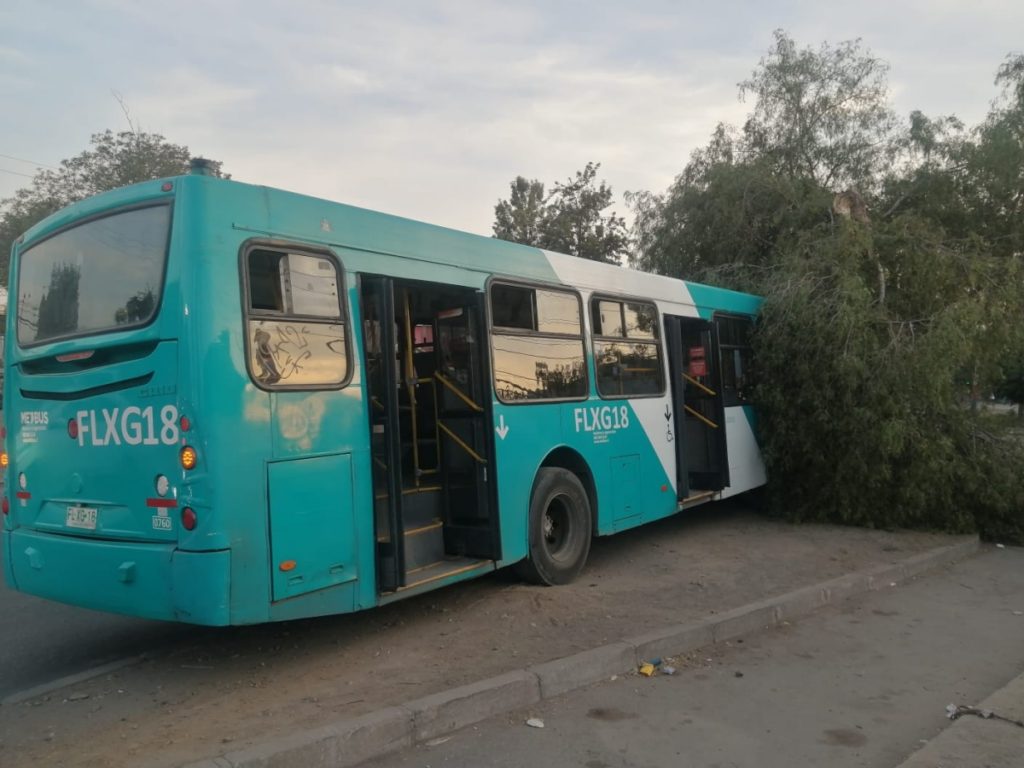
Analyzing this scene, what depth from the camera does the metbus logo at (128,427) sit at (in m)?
4.51

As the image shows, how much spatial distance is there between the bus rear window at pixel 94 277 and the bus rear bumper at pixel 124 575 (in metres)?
1.33

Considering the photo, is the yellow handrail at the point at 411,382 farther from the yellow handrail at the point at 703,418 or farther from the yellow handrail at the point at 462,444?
the yellow handrail at the point at 703,418

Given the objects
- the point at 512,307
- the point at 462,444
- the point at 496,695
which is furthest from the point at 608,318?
the point at 496,695

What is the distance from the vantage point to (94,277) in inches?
200

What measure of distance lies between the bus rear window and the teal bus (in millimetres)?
18

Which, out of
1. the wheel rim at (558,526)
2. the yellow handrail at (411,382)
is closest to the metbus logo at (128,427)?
the yellow handrail at (411,382)

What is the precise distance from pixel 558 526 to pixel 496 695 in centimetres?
288

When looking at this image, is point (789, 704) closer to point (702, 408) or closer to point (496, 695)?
point (496, 695)

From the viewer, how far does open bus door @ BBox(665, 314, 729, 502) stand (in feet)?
31.8

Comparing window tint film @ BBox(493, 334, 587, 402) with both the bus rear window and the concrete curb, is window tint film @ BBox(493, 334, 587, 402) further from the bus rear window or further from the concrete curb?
the bus rear window

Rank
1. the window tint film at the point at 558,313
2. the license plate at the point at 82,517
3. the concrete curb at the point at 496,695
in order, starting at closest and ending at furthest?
the concrete curb at the point at 496,695 < the license plate at the point at 82,517 < the window tint film at the point at 558,313

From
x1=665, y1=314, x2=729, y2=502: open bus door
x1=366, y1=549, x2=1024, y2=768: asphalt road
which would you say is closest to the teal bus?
x1=366, y1=549, x2=1024, y2=768: asphalt road

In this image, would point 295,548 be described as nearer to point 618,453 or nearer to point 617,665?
point 617,665

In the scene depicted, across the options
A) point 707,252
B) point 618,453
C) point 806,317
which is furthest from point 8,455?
point 707,252
